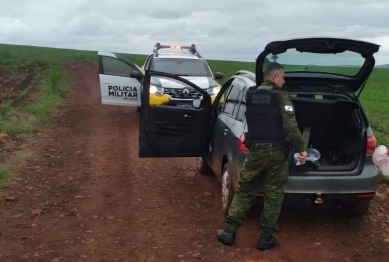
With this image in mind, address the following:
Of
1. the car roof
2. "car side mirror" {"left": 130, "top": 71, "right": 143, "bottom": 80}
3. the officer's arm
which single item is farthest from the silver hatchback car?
the car roof

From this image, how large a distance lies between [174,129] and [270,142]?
2.31m

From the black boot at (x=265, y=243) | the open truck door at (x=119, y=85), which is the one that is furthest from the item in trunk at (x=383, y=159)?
the open truck door at (x=119, y=85)

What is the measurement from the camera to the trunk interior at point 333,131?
6434 millimetres

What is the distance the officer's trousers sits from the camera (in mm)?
5777

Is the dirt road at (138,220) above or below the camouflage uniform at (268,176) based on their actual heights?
below

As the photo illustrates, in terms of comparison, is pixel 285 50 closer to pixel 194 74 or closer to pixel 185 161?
pixel 185 161

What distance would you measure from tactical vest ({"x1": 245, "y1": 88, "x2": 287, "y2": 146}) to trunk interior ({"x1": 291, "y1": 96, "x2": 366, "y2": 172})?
0.68 meters

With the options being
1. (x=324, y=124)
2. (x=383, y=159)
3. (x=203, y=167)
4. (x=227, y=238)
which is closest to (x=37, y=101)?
(x=203, y=167)

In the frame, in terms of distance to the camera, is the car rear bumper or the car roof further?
the car roof

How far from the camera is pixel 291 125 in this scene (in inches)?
221

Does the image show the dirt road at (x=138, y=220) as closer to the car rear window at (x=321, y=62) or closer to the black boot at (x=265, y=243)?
the black boot at (x=265, y=243)

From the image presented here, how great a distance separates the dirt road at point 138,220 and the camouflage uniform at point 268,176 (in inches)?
12.7

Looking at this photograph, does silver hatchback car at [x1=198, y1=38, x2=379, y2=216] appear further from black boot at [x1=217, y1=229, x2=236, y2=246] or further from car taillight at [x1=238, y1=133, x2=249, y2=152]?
black boot at [x1=217, y1=229, x2=236, y2=246]

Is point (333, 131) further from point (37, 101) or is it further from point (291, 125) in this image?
point (37, 101)
